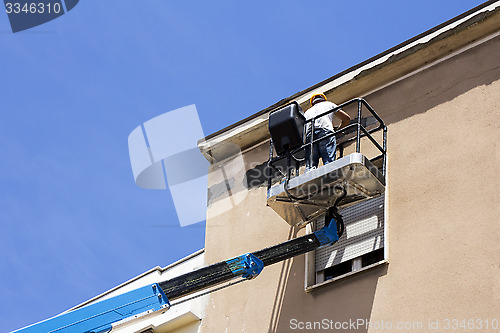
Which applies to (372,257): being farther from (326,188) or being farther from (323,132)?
(323,132)

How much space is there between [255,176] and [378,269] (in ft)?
10.3

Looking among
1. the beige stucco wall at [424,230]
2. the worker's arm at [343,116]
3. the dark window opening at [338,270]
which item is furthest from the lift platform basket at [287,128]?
the dark window opening at [338,270]

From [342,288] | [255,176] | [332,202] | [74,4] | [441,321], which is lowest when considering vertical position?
[441,321]

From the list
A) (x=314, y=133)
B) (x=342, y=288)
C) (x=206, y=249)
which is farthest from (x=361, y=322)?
(x=206, y=249)

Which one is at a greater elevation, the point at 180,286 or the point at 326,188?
the point at 326,188

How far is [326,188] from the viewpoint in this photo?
9.23 m

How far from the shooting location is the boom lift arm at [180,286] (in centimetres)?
933

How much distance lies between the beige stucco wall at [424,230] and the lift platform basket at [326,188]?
42 centimetres

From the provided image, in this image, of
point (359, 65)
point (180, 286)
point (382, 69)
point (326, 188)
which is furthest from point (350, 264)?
point (359, 65)

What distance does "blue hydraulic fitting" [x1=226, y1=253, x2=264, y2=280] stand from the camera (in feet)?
30.5

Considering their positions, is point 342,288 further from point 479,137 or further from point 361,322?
point 479,137

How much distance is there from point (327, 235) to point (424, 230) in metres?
1.19

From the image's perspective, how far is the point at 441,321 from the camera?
789 centimetres

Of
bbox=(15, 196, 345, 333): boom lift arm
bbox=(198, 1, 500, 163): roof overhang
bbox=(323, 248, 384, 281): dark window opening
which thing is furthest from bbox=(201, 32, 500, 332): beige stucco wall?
bbox=(15, 196, 345, 333): boom lift arm
